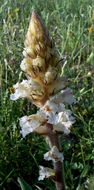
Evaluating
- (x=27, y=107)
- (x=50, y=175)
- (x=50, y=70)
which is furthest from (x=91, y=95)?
(x=50, y=70)

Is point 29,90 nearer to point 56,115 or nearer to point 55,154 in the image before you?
point 56,115

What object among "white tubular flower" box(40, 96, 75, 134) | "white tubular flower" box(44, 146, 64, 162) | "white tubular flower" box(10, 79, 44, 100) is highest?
"white tubular flower" box(10, 79, 44, 100)

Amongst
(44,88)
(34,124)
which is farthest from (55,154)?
(44,88)

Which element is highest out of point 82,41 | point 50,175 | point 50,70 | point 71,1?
point 71,1

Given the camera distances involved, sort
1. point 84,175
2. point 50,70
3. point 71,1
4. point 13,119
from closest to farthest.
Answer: point 50,70
point 84,175
point 13,119
point 71,1

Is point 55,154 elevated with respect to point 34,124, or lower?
lower

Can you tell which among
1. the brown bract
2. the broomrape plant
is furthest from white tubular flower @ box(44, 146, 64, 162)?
the brown bract

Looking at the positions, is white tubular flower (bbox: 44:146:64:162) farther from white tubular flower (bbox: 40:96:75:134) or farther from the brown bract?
the brown bract

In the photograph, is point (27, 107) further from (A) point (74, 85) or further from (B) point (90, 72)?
(B) point (90, 72)
